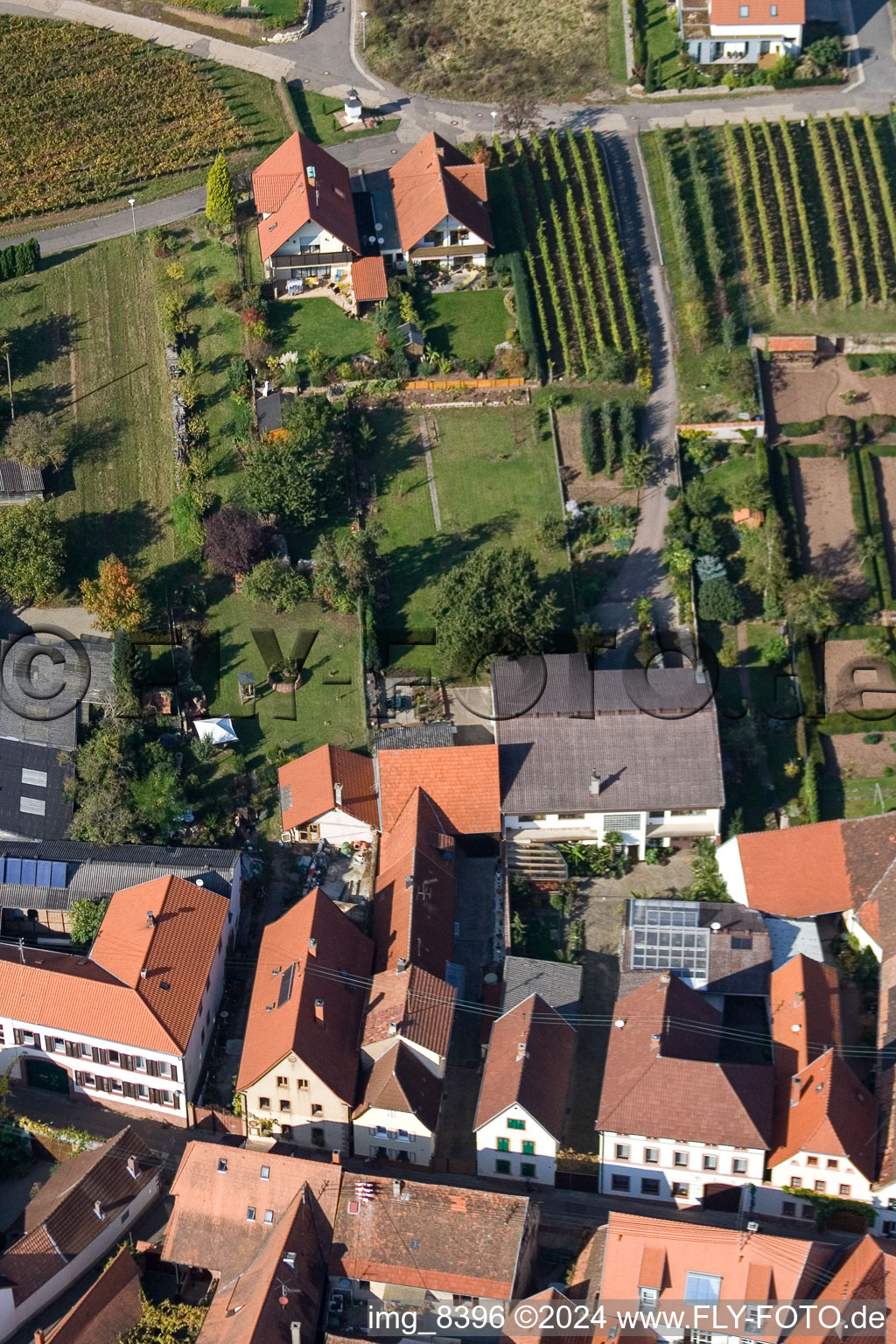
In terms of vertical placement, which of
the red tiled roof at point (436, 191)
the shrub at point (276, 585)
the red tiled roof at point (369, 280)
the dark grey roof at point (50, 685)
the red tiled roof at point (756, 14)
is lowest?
the dark grey roof at point (50, 685)

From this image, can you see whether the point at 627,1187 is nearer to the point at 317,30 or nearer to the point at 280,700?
the point at 280,700

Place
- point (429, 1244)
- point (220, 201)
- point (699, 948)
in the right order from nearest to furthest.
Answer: point (429, 1244)
point (699, 948)
point (220, 201)

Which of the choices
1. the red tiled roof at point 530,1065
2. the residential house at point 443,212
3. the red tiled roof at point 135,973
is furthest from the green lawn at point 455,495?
the red tiled roof at point 530,1065

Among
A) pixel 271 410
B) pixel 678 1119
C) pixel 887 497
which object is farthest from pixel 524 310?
pixel 678 1119

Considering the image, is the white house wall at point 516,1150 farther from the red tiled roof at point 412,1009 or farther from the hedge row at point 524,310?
the hedge row at point 524,310

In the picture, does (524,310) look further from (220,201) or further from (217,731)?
(217,731)
